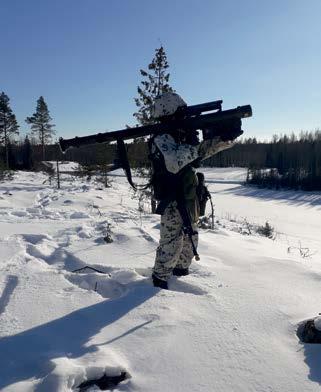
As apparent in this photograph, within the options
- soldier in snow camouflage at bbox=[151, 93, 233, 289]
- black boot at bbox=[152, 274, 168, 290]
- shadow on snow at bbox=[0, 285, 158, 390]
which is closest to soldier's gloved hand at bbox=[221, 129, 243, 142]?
soldier in snow camouflage at bbox=[151, 93, 233, 289]

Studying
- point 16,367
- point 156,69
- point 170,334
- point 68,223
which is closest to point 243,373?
point 170,334

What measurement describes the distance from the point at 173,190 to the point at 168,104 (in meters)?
0.92

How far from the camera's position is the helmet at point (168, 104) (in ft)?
12.3

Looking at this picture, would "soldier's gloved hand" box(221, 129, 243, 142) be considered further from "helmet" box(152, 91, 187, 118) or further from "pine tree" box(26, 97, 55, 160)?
"pine tree" box(26, 97, 55, 160)

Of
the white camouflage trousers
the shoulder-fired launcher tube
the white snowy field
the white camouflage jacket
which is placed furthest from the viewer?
the shoulder-fired launcher tube

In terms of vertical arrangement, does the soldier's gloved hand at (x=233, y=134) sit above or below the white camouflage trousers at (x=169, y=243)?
above

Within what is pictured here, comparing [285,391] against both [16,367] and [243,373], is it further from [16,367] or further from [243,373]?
[16,367]

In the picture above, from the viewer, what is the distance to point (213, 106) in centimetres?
385

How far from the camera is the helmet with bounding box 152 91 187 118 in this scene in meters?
3.75

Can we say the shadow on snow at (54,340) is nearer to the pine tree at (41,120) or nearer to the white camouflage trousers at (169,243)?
the white camouflage trousers at (169,243)

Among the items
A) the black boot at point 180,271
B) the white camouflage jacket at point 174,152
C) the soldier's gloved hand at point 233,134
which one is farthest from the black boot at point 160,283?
the soldier's gloved hand at point 233,134

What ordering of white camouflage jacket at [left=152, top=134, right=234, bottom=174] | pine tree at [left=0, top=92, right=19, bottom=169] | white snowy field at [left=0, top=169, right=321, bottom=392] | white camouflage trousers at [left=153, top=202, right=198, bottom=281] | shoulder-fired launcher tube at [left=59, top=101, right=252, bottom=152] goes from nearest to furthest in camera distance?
white snowy field at [left=0, top=169, right=321, bottom=392]
white camouflage jacket at [left=152, top=134, right=234, bottom=174]
white camouflage trousers at [left=153, top=202, right=198, bottom=281]
shoulder-fired launcher tube at [left=59, top=101, right=252, bottom=152]
pine tree at [left=0, top=92, right=19, bottom=169]

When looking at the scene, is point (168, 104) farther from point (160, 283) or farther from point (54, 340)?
point (54, 340)

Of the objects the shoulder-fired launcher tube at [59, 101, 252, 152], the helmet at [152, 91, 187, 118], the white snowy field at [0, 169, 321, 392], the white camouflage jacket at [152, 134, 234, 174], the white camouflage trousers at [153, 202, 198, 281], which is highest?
the helmet at [152, 91, 187, 118]
